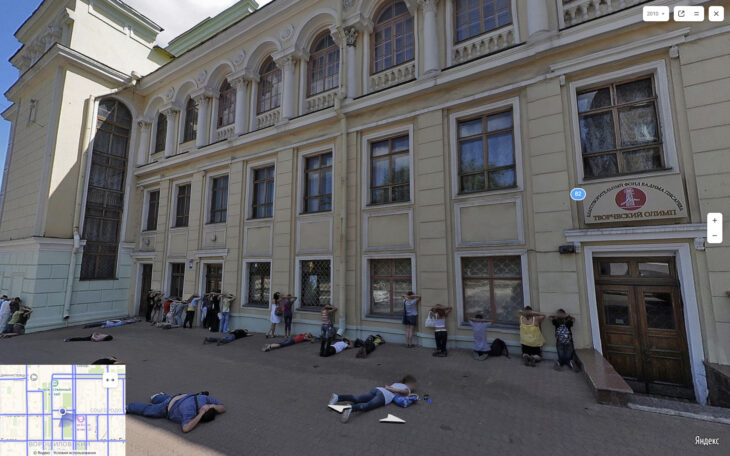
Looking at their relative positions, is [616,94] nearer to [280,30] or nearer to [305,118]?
[305,118]

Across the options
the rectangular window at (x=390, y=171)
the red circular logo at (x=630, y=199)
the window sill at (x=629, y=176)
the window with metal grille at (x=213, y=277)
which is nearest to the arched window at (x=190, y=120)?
the window with metal grille at (x=213, y=277)

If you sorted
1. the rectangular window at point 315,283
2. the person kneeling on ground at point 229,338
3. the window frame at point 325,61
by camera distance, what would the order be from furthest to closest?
the window frame at point 325,61 < the rectangular window at point 315,283 < the person kneeling on ground at point 229,338

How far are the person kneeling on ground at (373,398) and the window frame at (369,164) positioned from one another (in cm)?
535

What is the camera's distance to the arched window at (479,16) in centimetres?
916

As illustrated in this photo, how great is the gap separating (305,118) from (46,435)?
11031 millimetres

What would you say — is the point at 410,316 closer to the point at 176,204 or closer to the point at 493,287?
the point at 493,287

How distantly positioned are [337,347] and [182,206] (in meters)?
11.6

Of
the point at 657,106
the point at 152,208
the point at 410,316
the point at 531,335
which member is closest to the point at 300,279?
the point at 410,316

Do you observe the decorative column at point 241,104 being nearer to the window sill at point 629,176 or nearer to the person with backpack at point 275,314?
the person with backpack at point 275,314

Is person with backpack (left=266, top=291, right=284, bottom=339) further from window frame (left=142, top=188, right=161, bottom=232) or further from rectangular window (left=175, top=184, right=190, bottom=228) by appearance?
window frame (left=142, top=188, right=161, bottom=232)

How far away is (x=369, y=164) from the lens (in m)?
10.8

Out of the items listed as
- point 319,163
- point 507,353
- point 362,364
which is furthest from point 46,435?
point 319,163

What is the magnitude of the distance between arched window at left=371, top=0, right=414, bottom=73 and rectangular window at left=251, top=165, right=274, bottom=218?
569cm

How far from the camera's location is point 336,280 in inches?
420
